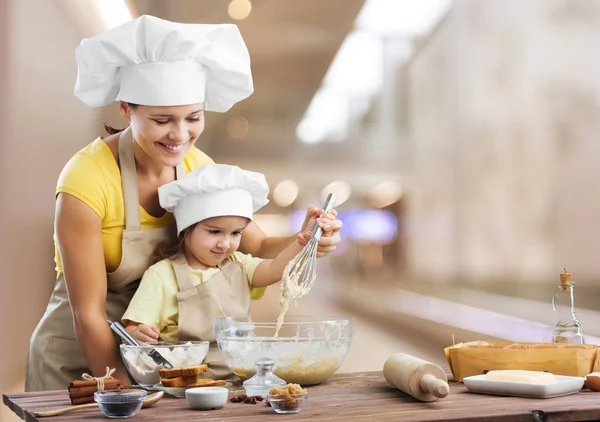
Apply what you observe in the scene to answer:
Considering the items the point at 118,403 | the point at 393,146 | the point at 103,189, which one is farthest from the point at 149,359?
the point at 393,146

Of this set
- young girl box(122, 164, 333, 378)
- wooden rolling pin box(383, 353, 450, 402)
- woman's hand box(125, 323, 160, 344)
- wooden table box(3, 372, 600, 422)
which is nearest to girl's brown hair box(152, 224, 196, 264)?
young girl box(122, 164, 333, 378)

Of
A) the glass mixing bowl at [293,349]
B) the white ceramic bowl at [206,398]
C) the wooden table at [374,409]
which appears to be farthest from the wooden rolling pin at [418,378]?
the white ceramic bowl at [206,398]

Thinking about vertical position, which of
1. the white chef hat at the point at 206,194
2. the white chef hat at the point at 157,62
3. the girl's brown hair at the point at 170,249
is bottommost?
the girl's brown hair at the point at 170,249

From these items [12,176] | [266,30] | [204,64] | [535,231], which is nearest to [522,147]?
[535,231]

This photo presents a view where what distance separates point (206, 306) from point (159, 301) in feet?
0.34

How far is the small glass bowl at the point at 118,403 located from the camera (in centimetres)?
111

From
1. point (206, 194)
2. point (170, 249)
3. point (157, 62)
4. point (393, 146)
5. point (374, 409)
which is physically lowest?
point (374, 409)

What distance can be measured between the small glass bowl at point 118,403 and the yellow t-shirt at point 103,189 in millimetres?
690

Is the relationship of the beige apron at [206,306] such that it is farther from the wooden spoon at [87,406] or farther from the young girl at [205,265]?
the wooden spoon at [87,406]

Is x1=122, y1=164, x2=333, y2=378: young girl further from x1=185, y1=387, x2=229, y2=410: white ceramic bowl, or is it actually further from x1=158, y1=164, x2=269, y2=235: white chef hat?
x1=185, y1=387, x2=229, y2=410: white ceramic bowl

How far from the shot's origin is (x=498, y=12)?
6.05 m

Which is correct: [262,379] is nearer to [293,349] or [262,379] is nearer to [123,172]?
[293,349]

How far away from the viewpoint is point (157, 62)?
177cm

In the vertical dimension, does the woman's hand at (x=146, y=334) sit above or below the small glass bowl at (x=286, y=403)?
above
